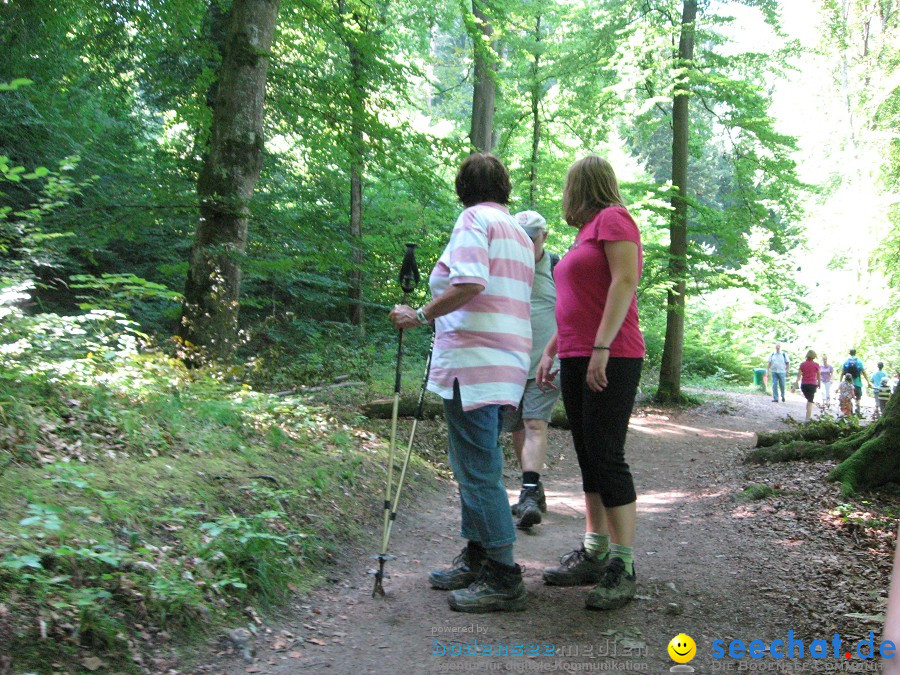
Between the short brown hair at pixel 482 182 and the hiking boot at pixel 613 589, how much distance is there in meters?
1.93

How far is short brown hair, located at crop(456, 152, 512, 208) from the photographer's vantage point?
367cm

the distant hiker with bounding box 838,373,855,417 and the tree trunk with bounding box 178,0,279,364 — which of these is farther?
the distant hiker with bounding box 838,373,855,417

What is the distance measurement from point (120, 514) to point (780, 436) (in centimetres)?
712

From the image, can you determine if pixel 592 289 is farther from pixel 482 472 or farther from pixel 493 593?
pixel 493 593

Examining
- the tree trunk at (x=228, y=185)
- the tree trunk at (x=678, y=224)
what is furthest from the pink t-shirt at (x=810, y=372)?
the tree trunk at (x=228, y=185)

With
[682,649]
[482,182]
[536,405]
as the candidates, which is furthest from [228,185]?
[682,649]

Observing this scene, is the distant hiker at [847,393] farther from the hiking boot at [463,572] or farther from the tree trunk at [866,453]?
the hiking boot at [463,572]

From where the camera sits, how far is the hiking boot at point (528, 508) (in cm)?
506

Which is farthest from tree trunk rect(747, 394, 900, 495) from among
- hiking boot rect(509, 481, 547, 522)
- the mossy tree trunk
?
hiking boot rect(509, 481, 547, 522)

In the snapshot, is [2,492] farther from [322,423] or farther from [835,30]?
[835,30]

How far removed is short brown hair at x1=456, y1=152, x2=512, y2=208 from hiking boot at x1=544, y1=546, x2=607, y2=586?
1948 millimetres

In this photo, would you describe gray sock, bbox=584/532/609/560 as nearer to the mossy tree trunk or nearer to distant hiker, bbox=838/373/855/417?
the mossy tree trunk

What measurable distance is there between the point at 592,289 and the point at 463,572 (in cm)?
164

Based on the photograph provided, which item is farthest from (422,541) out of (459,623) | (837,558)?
(837,558)
